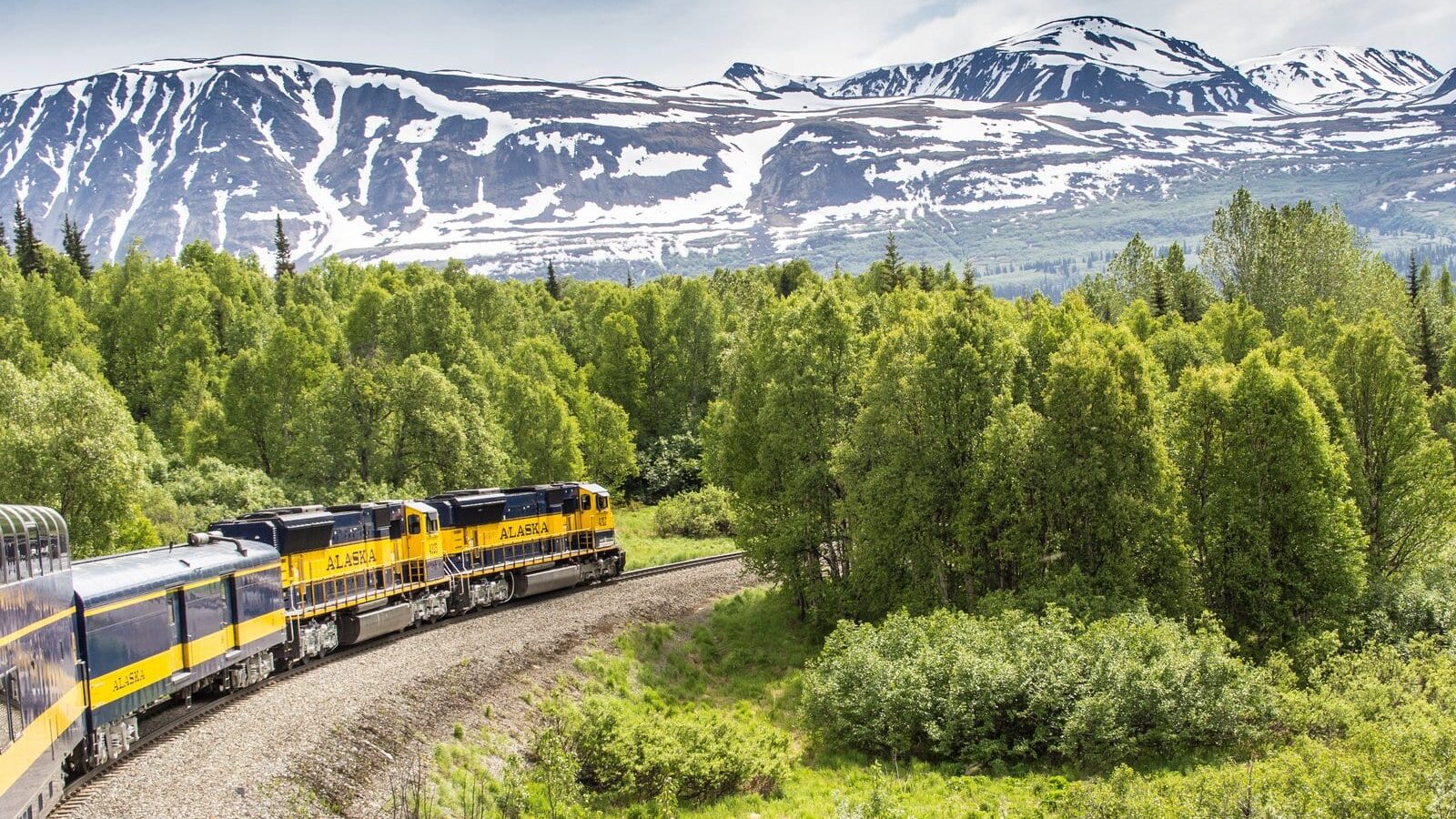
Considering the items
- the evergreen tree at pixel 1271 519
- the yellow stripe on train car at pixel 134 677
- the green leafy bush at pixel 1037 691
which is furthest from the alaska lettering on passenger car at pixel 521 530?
the evergreen tree at pixel 1271 519

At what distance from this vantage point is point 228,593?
2948cm

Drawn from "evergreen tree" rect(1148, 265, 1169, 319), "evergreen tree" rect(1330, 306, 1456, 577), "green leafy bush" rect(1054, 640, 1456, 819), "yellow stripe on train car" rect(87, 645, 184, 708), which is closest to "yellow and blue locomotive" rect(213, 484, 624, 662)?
"yellow stripe on train car" rect(87, 645, 184, 708)

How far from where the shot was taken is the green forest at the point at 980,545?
2944 centimetres

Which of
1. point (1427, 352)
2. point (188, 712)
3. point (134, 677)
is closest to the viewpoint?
point (134, 677)

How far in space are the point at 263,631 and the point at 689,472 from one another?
201 feet

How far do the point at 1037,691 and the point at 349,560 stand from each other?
21.9 m

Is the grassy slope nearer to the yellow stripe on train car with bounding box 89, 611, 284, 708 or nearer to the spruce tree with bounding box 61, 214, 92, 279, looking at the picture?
the yellow stripe on train car with bounding box 89, 611, 284, 708

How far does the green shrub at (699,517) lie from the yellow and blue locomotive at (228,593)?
21.8 meters

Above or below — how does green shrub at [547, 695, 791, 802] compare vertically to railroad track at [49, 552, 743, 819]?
below

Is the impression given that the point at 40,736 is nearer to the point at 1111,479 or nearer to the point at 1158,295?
the point at 1111,479

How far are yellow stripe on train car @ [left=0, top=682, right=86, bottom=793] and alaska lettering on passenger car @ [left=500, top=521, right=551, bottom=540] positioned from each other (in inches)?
1032

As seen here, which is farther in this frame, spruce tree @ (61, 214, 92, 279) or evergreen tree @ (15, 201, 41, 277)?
spruce tree @ (61, 214, 92, 279)

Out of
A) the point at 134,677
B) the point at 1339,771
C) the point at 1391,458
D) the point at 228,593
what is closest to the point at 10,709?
the point at 134,677

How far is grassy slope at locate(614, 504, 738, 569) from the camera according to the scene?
2594 inches
